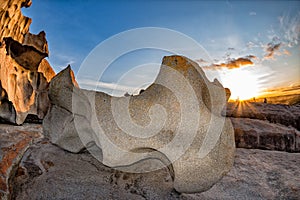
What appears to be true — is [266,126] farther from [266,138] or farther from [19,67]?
[19,67]

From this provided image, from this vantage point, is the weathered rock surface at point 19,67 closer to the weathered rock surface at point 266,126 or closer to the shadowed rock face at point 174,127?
the shadowed rock face at point 174,127

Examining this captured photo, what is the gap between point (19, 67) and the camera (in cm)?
796

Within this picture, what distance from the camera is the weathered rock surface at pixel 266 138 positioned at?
10.5 ft

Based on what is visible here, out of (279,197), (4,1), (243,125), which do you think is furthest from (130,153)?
(4,1)

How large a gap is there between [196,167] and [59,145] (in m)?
1.67

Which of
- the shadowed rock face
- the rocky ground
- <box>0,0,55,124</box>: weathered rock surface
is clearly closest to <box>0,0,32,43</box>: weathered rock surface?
<box>0,0,55,124</box>: weathered rock surface

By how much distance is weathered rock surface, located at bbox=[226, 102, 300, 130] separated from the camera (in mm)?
3889

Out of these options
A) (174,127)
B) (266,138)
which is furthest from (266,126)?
(174,127)

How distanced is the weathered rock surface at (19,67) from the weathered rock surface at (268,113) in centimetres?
642

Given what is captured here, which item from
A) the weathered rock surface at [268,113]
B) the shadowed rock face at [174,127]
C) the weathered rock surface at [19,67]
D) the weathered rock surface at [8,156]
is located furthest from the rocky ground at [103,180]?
the weathered rock surface at [19,67]

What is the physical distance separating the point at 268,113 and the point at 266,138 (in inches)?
37.1

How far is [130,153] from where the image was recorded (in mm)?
1877

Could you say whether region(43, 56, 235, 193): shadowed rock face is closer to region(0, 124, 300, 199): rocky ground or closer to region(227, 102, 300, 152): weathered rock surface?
region(0, 124, 300, 199): rocky ground

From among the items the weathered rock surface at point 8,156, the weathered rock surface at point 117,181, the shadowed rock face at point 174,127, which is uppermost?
the shadowed rock face at point 174,127
